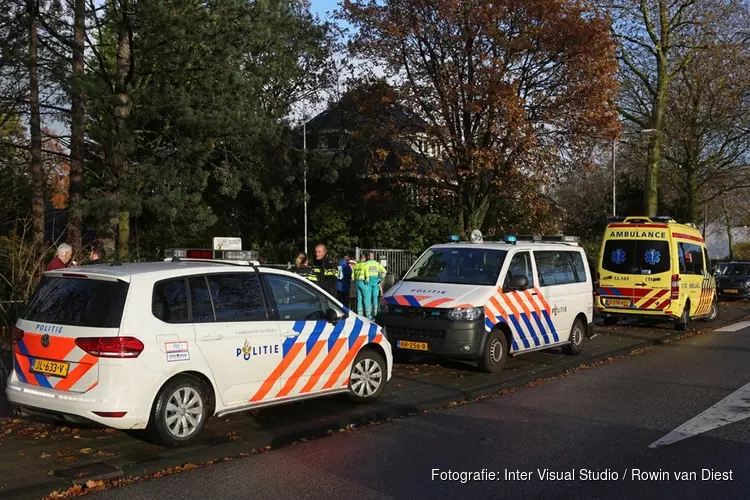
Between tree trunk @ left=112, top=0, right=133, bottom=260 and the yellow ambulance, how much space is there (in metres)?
11.0

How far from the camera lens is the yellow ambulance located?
52.9 feet

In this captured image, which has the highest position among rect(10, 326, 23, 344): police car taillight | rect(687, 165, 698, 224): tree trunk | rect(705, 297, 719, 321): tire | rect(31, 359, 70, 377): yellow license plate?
rect(687, 165, 698, 224): tree trunk

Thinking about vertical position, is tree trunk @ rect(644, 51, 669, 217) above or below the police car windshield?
above

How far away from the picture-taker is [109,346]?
233 inches

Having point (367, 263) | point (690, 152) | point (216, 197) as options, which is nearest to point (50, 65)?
point (367, 263)

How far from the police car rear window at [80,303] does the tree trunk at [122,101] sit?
29.9ft

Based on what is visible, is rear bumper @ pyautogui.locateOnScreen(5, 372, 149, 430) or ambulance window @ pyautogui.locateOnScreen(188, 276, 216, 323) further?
ambulance window @ pyautogui.locateOnScreen(188, 276, 216, 323)

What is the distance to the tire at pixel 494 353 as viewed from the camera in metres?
10.1

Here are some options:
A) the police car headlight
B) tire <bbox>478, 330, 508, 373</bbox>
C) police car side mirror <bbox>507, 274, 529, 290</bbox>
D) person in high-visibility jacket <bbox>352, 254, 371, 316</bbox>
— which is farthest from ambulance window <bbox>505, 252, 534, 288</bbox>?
person in high-visibility jacket <bbox>352, 254, 371, 316</bbox>

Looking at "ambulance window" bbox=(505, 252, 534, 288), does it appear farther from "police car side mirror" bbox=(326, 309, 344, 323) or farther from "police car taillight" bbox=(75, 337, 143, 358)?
"police car taillight" bbox=(75, 337, 143, 358)

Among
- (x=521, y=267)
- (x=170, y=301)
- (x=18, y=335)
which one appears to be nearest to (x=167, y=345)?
(x=170, y=301)

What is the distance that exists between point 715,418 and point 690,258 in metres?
10.2

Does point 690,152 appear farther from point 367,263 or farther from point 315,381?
point 315,381

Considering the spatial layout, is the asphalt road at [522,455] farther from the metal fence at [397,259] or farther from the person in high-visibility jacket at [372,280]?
the metal fence at [397,259]
